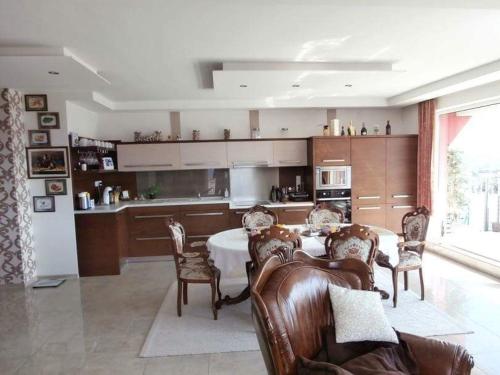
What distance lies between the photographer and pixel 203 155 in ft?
17.2

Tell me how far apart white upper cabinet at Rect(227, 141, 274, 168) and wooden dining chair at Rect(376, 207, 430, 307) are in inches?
92.0

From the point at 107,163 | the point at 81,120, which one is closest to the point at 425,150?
the point at 107,163

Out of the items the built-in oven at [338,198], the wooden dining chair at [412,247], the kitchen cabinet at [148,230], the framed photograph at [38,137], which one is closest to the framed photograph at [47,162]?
the framed photograph at [38,137]

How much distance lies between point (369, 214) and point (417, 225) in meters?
1.74

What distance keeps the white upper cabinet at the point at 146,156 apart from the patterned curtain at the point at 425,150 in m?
3.87

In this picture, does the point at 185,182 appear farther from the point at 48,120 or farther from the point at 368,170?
the point at 368,170

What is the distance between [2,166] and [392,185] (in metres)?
5.48

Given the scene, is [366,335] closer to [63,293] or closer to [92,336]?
[92,336]

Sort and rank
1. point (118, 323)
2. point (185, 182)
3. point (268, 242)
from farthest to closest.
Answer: point (185, 182), point (118, 323), point (268, 242)

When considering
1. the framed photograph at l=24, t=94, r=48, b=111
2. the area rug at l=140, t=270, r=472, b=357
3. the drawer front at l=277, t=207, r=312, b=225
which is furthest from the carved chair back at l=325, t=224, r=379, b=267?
the framed photograph at l=24, t=94, r=48, b=111

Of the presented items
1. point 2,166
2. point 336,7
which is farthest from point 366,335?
point 2,166

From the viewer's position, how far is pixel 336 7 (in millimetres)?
2215

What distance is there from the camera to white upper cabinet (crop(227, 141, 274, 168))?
5.28 m

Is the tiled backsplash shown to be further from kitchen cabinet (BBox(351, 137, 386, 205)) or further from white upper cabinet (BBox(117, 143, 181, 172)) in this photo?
kitchen cabinet (BBox(351, 137, 386, 205))
